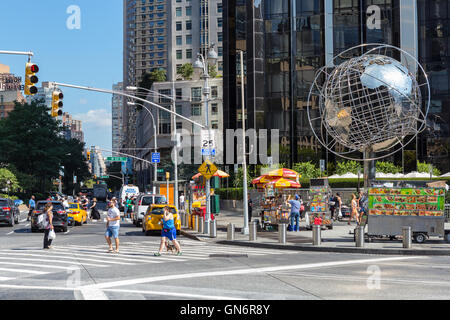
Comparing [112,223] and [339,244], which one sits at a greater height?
[112,223]

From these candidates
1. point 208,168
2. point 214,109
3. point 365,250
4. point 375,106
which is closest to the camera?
point 365,250

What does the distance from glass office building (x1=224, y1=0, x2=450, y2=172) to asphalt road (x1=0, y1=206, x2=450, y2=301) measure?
135ft

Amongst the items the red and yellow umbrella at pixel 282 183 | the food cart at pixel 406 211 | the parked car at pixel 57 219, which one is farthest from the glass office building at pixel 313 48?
the food cart at pixel 406 211

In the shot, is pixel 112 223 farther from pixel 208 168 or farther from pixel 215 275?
pixel 208 168

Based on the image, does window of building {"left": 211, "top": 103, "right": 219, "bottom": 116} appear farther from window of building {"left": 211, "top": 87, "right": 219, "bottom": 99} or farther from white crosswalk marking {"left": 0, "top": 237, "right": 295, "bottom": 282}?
white crosswalk marking {"left": 0, "top": 237, "right": 295, "bottom": 282}

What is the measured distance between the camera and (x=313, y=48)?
61812mm

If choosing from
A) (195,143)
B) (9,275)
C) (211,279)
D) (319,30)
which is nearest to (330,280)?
(211,279)

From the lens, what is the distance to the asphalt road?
11.1 meters

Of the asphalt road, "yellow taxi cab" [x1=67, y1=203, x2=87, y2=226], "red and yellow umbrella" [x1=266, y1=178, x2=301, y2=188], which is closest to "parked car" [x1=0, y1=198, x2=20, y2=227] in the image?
"yellow taxi cab" [x1=67, y1=203, x2=87, y2=226]

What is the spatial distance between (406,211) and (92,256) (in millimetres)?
12005

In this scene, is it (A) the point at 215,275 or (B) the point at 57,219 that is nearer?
(A) the point at 215,275

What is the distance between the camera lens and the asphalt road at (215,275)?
11.1 meters

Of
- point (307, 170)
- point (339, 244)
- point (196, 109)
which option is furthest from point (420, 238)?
point (196, 109)
